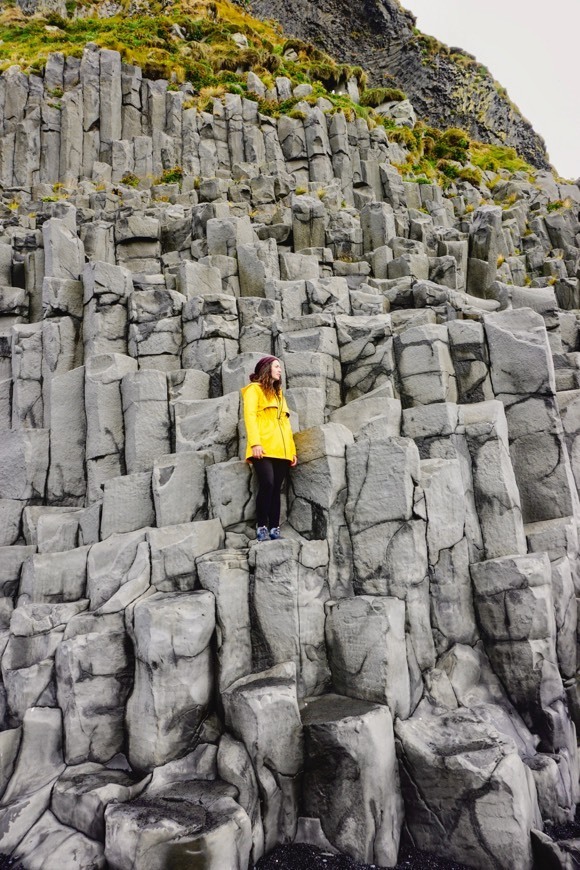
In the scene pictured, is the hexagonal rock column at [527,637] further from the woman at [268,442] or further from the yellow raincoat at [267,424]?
the yellow raincoat at [267,424]

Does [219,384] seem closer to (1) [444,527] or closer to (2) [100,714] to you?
(1) [444,527]

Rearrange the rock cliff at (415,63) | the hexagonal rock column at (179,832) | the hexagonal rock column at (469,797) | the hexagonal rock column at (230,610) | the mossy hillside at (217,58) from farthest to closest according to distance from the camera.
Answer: the rock cliff at (415,63), the mossy hillside at (217,58), the hexagonal rock column at (230,610), the hexagonal rock column at (469,797), the hexagonal rock column at (179,832)

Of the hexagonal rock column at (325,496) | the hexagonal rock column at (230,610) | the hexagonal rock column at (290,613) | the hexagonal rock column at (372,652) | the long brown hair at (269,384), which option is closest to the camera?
the hexagonal rock column at (372,652)

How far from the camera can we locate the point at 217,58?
108 ft

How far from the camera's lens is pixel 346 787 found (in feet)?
20.0

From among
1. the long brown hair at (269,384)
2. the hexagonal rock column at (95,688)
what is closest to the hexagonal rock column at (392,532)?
the long brown hair at (269,384)

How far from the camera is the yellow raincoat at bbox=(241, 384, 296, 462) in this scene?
7926 millimetres

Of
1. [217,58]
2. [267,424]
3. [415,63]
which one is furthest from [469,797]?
[415,63]

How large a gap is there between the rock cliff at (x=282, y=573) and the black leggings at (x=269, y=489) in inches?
19.9

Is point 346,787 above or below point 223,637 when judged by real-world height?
below

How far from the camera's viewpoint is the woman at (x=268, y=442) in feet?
25.8

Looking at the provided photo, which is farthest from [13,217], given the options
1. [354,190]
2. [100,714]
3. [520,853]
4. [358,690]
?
[520,853]

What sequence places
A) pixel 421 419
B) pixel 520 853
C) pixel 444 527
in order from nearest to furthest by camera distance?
pixel 520 853, pixel 444 527, pixel 421 419

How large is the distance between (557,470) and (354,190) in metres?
20.7
